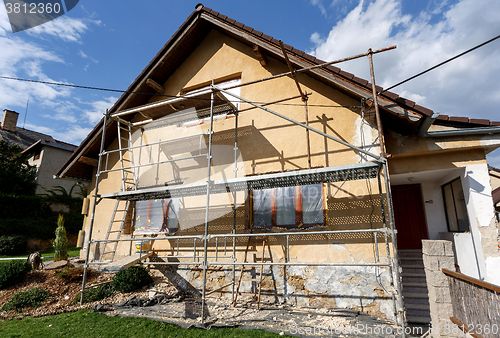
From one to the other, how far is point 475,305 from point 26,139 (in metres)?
31.0

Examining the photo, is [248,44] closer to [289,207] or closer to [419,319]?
[289,207]

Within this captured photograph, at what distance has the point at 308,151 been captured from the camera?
6527 mm

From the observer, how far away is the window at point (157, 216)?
7.99 metres

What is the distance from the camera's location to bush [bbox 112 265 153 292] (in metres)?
6.88

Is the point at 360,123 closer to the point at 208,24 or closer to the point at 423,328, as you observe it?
the point at 423,328

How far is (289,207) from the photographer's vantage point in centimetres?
687

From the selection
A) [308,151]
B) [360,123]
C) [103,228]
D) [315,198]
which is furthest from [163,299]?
[360,123]

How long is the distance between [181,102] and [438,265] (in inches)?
265

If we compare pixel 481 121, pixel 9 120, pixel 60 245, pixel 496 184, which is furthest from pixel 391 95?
pixel 9 120

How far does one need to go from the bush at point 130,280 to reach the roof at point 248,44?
448cm

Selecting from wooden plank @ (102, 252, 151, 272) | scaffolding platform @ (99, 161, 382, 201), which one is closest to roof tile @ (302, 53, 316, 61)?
scaffolding platform @ (99, 161, 382, 201)

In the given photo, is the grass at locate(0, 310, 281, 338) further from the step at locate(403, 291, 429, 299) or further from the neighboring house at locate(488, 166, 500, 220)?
the neighboring house at locate(488, 166, 500, 220)

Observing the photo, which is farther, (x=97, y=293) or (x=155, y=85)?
→ (x=155, y=85)

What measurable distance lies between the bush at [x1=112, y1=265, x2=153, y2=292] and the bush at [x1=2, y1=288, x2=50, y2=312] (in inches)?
60.6
